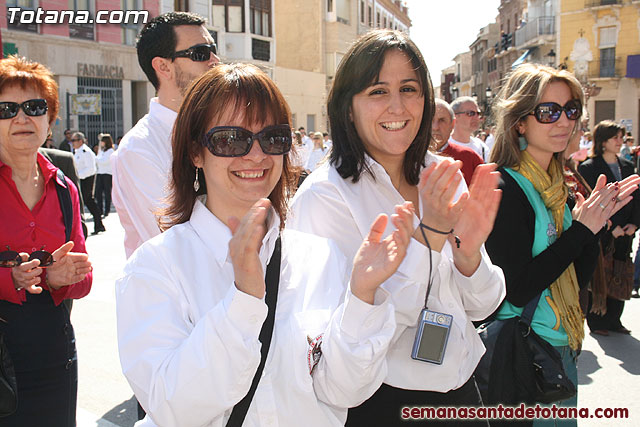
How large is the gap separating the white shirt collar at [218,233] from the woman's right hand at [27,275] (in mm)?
1259

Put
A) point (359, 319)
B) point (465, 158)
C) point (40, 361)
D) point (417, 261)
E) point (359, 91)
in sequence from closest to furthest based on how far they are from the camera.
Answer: point (359, 319) < point (417, 261) < point (359, 91) < point (40, 361) < point (465, 158)

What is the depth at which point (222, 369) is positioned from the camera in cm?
164

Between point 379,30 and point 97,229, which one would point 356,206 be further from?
point 97,229

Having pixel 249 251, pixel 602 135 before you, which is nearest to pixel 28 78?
pixel 249 251

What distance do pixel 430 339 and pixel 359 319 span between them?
0.55 meters

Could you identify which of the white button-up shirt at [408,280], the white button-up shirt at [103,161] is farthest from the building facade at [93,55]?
the white button-up shirt at [408,280]

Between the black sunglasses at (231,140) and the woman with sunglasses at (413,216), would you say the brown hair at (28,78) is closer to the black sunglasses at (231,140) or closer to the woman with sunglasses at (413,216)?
the woman with sunglasses at (413,216)

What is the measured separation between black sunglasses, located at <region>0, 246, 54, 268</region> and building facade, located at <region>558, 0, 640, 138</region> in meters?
39.3

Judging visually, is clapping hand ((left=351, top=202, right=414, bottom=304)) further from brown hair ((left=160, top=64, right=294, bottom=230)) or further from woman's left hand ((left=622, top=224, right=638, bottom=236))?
woman's left hand ((left=622, top=224, right=638, bottom=236))

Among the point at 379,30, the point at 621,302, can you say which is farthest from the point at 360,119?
the point at 621,302

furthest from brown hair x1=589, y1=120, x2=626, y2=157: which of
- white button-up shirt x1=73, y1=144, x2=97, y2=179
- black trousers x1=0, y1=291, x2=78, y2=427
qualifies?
white button-up shirt x1=73, y1=144, x2=97, y2=179

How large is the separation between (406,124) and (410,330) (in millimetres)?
863

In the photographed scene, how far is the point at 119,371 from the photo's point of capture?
5613 mm

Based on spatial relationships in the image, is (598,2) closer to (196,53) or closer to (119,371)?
(119,371)
